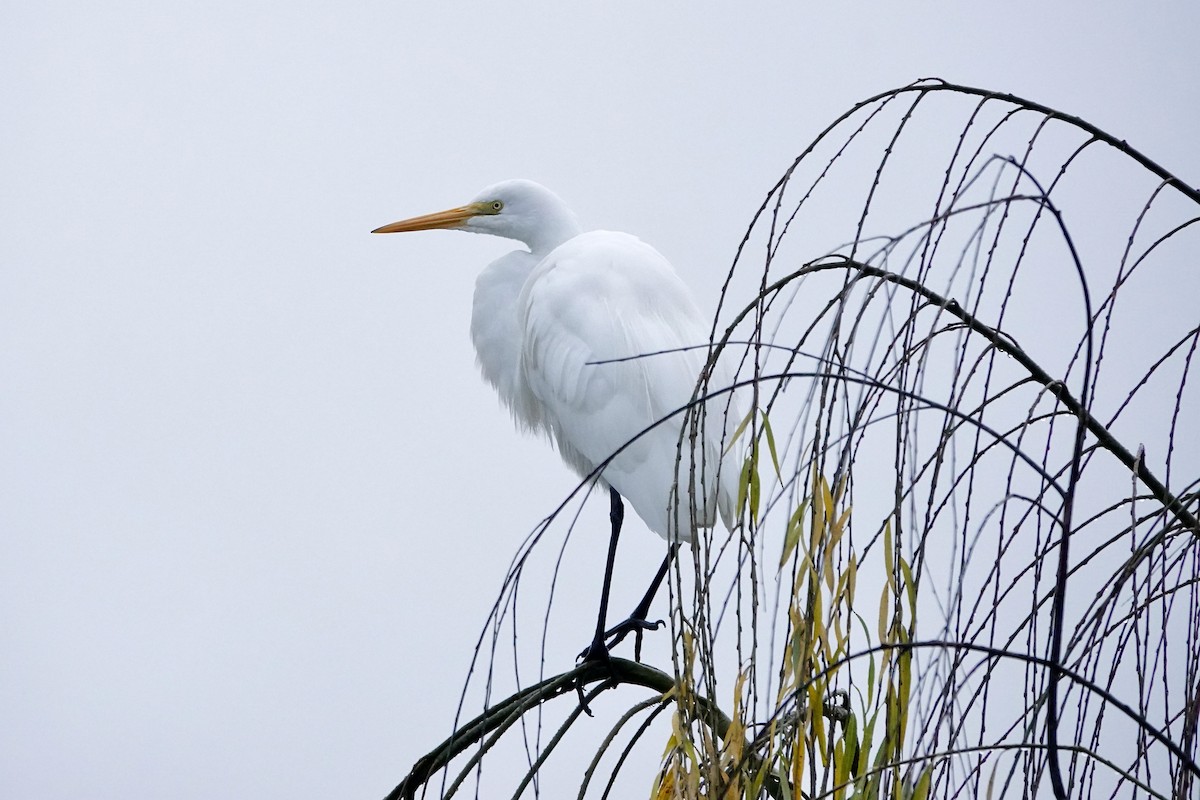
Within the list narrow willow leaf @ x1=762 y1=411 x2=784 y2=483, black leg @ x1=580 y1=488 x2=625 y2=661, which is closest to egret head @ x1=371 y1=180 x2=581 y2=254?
black leg @ x1=580 y1=488 x2=625 y2=661

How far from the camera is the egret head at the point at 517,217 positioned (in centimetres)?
282

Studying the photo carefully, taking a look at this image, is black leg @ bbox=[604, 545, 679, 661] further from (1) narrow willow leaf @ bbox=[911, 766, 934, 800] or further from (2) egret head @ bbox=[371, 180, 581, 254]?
(1) narrow willow leaf @ bbox=[911, 766, 934, 800]

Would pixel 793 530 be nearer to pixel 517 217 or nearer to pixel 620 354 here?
pixel 620 354

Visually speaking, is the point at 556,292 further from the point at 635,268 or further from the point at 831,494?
the point at 831,494

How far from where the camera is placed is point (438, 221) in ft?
9.50

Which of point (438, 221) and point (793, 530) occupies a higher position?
point (438, 221)

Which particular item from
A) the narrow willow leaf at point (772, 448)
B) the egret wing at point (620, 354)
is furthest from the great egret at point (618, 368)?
the narrow willow leaf at point (772, 448)

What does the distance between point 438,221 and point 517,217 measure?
187 mm

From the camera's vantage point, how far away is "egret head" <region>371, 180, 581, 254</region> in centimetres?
282

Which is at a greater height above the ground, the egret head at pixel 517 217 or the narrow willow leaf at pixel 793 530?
the egret head at pixel 517 217

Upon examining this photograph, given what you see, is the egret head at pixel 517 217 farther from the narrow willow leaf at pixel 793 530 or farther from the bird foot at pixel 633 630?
the narrow willow leaf at pixel 793 530

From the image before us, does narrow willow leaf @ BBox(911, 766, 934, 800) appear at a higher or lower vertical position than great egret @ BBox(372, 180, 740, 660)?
lower

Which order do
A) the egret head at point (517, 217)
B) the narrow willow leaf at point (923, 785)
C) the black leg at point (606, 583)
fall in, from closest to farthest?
the narrow willow leaf at point (923, 785)
the black leg at point (606, 583)
the egret head at point (517, 217)

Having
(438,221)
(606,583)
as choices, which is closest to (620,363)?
(606,583)
